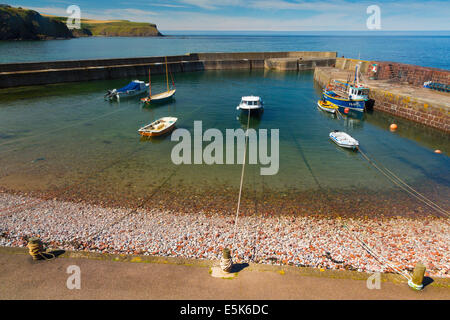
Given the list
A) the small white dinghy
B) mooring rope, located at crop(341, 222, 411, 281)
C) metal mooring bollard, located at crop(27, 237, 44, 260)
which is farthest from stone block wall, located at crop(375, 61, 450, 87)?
metal mooring bollard, located at crop(27, 237, 44, 260)

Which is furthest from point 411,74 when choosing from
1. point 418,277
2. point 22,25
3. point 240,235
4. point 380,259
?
point 22,25

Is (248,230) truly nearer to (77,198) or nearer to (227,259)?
(227,259)

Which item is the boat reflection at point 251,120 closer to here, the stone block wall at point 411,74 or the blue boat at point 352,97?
the blue boat at point 352,97

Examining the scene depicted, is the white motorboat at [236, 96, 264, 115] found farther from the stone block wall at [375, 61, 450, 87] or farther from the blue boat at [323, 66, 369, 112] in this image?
the stone block wall at [375, 61, 450, 87]

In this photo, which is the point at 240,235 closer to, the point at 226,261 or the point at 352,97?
the point at 226,261
